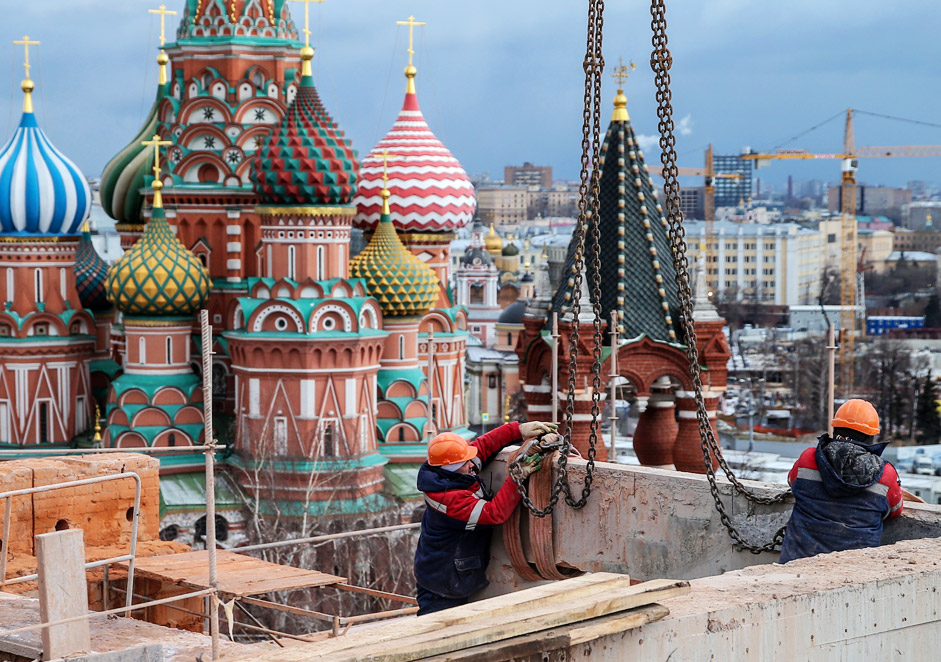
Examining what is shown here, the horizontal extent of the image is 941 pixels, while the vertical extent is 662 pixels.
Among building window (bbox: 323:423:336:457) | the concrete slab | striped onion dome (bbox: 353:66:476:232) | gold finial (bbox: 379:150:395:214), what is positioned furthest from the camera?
striped onion dome (bbox: 353:66:476:232)

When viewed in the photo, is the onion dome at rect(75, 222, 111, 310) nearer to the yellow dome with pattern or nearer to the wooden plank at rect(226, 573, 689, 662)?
the yellow dome with pattern

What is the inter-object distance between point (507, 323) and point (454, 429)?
108 feet

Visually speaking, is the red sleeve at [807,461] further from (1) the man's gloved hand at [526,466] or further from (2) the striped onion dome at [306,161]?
(2) the striped onion dome at [306,161]

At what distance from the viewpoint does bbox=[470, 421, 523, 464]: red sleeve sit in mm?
7309

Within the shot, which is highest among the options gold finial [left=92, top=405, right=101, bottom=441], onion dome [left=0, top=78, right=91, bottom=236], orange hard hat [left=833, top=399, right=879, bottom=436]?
onion dome [left=0, top=78, right=91, bottom=236]

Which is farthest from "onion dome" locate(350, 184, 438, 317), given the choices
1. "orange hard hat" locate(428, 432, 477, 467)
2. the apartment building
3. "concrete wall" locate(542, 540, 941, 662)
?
the apartment building

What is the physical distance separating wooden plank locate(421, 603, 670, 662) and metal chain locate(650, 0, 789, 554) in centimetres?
170

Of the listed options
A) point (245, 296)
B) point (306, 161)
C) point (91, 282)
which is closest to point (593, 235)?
point (306, 161)

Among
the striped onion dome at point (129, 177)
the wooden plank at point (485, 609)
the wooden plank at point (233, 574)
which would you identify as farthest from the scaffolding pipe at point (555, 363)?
the striped onion dome at point (129, 177)

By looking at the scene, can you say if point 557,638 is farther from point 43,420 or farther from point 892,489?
point 43,420

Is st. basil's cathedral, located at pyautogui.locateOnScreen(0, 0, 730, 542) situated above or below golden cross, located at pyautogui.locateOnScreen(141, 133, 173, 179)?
below

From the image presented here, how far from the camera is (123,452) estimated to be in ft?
31.2

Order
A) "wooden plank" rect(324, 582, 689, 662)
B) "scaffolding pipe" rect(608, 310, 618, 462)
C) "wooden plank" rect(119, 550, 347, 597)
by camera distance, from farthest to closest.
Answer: "scaffolding pipe" rect(608, 310, 618, 462), "wooden plank" rect(119, 550, 347, 597), "wooden plank" rect(324, 582, 689, 662)

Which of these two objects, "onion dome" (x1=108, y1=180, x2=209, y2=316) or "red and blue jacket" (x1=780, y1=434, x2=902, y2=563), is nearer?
"red and blue jacket" (x1=780, y1=434, x2=902, y2=563)
